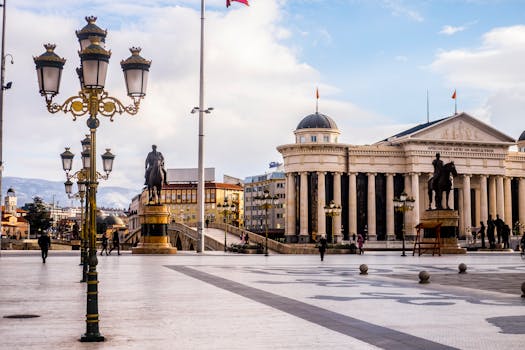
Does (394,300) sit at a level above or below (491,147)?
below

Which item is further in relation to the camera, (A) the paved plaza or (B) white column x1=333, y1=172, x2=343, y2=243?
(B) white column x1=333, y1=172, x2=343, y2=243

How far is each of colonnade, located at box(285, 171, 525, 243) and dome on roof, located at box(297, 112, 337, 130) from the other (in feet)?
27.0

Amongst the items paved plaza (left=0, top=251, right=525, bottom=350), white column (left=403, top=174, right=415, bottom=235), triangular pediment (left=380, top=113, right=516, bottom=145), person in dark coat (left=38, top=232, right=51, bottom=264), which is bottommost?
paved plaza (left=0, top=251, right=525, bottom=350)

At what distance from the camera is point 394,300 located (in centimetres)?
1694

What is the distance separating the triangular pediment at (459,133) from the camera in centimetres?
10475

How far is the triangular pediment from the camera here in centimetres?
10475

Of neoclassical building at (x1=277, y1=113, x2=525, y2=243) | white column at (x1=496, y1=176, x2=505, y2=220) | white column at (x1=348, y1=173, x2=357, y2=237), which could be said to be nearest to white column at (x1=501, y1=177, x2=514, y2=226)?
neoclassical building at (x1=277, y1=113, x2=525, y2=243)

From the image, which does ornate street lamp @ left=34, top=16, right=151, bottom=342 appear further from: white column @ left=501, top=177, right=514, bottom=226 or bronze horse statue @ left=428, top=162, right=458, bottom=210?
white column @ left=501, top=177, right=514, bottom=226

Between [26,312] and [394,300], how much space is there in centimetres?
798

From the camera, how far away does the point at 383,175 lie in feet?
346

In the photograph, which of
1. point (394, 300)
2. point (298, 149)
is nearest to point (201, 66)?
point (394, 300)

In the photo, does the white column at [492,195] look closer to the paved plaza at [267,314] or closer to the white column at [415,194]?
the white column at [415,194]

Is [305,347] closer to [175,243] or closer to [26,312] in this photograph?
[26,312]

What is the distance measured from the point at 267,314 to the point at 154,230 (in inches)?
1491
